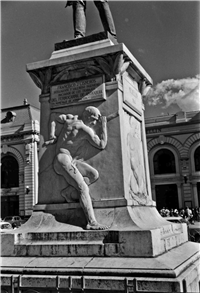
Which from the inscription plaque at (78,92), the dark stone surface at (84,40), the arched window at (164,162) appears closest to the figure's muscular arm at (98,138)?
the inscription plaque at (78,92)

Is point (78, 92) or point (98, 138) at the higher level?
point (78, 92)

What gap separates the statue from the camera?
→ 6.93 metres

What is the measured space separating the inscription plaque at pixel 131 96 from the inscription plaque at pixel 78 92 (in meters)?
Answer: 0.48

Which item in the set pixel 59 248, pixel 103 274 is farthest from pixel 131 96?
pixel 103 274

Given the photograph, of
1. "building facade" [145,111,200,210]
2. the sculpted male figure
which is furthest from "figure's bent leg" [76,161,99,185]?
"building facade" [145,111,200,210]

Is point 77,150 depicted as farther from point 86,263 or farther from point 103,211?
point 86,263

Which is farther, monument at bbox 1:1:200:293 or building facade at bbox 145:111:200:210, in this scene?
building facade at bbox 145:111:200:210

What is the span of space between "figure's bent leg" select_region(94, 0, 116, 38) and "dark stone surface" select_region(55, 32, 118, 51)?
298 mm

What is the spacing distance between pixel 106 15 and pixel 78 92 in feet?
5.95

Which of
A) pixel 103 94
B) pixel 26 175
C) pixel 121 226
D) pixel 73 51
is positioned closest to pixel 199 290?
pixel 121 226

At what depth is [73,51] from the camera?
6.59 metres

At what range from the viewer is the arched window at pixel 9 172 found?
39594 millimetres

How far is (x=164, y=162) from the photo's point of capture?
40.5m

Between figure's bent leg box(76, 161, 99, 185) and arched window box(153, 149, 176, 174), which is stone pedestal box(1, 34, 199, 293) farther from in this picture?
arched window box(153, 149, 176, 174)
